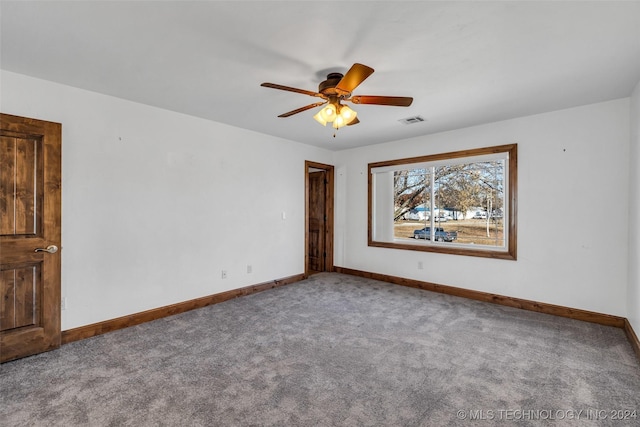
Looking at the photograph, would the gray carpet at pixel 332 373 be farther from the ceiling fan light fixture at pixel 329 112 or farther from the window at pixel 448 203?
the ceiling fan light fixture at pixel 329 112

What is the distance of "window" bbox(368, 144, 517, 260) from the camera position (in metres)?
4.14

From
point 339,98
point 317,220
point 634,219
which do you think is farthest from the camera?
point 317,220

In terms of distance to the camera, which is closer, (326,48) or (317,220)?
(326,48)

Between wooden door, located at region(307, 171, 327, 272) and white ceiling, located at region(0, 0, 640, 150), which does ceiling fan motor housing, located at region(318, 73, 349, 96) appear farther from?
wooden door, located at region(307, 171, 327, 272)

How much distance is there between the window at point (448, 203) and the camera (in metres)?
4.14

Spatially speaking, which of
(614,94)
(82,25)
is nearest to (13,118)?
(82,25)

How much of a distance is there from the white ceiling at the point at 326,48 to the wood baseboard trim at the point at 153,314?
235 centimetres

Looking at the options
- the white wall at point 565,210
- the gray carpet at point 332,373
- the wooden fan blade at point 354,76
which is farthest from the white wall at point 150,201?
the white wall at point 565,210

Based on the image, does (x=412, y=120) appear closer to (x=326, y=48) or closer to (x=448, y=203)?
(x=448, y=203)

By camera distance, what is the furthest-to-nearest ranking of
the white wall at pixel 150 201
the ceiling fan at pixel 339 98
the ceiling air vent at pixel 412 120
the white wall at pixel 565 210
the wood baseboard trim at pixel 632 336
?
the ceiling air vent at pixel 412 120 < the white wall at pixel 565 210 < the white wall at pixel 150 201 < the wood baseboard trim at pixel 632 336 < the ceiling fan at pixel 339 98

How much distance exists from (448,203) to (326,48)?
11.0 ft

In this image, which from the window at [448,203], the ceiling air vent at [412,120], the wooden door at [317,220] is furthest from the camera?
the wooden door at [317,220]

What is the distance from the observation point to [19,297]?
8.52ft

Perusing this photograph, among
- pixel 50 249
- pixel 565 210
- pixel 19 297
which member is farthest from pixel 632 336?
pixel 19 297
